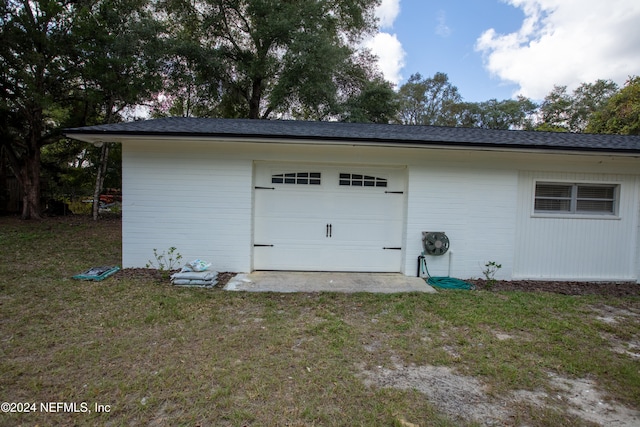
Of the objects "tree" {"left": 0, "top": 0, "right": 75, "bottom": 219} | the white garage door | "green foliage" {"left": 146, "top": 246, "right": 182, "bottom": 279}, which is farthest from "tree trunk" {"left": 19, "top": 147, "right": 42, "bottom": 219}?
the white garage door

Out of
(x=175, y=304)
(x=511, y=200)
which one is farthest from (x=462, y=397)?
(x=511, y=200)

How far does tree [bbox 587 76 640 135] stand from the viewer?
15547 millimetres

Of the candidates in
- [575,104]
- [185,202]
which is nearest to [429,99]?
[575,104]

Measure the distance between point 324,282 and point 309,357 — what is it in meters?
2.43

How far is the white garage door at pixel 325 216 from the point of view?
19.0 feet

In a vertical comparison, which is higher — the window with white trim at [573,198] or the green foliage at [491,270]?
the window with white trim at [573,198]

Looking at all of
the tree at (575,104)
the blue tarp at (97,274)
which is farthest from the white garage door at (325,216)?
the tree at (575,104)

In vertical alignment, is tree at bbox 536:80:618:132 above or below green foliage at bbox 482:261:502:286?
above

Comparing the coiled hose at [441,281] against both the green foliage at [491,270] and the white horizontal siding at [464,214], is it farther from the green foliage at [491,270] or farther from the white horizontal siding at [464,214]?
the green foliage at [491,270]

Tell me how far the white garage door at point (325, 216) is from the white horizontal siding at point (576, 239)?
2277 mm

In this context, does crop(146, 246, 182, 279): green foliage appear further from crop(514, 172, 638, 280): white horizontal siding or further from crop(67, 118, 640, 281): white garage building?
crop(514, 172, 638, 280): white horizontal siding

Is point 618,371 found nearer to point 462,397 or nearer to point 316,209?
point 462,397

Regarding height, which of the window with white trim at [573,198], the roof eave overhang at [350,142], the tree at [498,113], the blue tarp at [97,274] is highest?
the tree at [498,113]

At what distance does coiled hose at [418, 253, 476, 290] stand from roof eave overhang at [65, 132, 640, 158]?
2.04 meters
